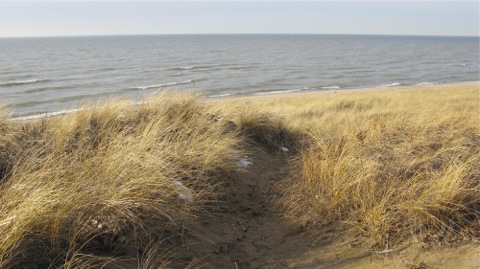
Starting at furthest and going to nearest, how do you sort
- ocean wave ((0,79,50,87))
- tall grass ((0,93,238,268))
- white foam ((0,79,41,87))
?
white foam ((0,79,41,87)) → ocean wave ((0,79,50,87)) → tall grass ((0,93,238,268))

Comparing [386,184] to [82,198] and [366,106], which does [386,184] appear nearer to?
[82,198]

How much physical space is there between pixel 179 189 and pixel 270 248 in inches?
43.1

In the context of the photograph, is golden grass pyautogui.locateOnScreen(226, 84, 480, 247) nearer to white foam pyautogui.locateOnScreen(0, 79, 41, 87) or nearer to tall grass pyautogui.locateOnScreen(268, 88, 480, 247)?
tall grass pyautogui.locateOnScreen(268, 88, 480, 247)

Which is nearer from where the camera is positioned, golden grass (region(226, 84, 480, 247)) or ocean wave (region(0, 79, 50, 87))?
golden grass (region(226, 84, 480, 247))

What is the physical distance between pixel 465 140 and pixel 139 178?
13.7 feet

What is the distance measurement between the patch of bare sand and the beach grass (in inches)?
4.8

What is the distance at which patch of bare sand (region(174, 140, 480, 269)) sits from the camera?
10.2 ft

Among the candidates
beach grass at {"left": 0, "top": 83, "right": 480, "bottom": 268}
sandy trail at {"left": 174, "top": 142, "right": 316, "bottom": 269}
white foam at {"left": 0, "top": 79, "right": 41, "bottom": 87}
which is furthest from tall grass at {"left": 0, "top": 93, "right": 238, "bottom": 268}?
white foam at {"left": 0, "top": 79, "right": 41, "bottom": 87}

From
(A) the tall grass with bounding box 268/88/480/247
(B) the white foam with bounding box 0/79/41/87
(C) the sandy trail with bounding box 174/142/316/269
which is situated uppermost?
(A) the tall grass with bounding box 268/88/480/247

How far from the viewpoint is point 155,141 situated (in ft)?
16.3

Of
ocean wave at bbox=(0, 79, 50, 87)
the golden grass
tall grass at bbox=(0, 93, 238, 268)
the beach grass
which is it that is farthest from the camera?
ocean wave at bbox=(0, 79, 50, 87)

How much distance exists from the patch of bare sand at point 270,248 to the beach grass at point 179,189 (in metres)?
0.12

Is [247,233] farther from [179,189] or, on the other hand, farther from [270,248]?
[179,189]

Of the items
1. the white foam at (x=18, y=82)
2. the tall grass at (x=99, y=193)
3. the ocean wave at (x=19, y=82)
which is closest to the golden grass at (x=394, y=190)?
the tall grass at (x=99, y=193)
